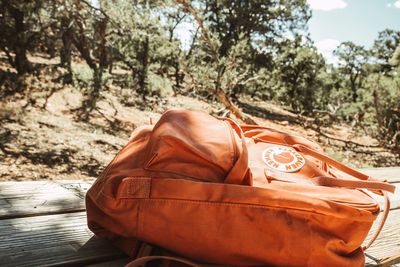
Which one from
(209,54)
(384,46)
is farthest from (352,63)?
(209,54)

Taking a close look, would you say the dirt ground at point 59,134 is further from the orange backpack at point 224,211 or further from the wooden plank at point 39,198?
the orange backpack at point 224,211

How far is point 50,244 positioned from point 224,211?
1.66 ft

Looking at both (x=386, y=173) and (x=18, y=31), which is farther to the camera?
(x=18, y=31)

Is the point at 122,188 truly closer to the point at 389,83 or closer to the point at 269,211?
the point at 269,211

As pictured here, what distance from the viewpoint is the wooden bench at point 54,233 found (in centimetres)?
94

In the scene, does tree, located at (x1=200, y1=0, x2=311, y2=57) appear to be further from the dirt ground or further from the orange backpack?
the orange backpack

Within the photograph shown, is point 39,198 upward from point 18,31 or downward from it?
downward

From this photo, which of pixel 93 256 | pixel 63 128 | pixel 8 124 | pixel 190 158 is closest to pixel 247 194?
pixel 190 158

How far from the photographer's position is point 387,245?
1275 millimetres

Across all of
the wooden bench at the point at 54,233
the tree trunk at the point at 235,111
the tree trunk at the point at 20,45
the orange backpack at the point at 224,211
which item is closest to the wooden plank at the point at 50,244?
the wooden bench at the point at 54,233

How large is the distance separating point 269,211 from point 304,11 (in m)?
21.8

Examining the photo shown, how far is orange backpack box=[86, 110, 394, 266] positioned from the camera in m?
0.88

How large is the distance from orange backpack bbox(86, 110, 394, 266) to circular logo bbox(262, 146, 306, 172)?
13 cm

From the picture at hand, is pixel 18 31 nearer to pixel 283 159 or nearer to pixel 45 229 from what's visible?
pixel 45 229
